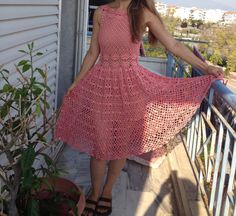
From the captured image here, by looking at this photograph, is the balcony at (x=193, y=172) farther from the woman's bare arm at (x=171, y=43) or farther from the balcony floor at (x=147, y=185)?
the woman's bare arm at (x=171, y=43)

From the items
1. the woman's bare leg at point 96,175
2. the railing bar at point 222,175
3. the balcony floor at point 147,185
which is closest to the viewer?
the railing bar at point 222,175

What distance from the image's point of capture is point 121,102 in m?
2.29

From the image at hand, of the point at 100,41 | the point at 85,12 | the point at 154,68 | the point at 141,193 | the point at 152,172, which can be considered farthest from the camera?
the point at 154,68

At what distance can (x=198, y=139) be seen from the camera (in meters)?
2.66

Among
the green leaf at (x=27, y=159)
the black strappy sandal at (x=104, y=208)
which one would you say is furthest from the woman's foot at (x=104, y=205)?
the green leaf at (x=27, y=159)

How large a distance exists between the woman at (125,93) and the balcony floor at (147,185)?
1.58ft

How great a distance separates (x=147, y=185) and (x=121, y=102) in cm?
100

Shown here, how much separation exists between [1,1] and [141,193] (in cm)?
177

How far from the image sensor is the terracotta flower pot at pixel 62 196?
182 centimetres

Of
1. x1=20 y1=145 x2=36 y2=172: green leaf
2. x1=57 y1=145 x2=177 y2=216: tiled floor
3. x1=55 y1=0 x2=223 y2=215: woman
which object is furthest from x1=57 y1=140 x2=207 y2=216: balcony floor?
x1=20 y1=145 x2=36 y2=172: green leaf

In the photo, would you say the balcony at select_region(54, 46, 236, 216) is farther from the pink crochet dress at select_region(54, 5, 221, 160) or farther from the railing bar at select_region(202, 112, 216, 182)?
the pink crochet dress at select_region(54, 5, 221, 160)

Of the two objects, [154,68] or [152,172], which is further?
[154,68]

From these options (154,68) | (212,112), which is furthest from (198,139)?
(154,68)

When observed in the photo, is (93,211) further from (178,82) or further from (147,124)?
(178,82)
